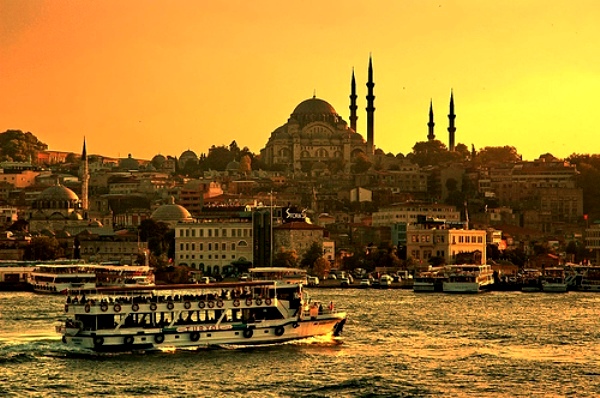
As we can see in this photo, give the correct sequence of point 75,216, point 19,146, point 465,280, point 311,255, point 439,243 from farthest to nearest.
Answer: point 19,146, point 75,216, point 439,243, point 311,255, point 465,280

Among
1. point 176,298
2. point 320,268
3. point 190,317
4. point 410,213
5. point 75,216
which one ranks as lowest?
point 190,317

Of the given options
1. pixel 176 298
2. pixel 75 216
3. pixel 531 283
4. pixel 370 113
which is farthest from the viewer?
pixel 370 113

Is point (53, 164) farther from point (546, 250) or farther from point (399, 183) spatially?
point (546, 250)

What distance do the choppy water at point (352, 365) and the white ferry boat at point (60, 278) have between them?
22.4 m

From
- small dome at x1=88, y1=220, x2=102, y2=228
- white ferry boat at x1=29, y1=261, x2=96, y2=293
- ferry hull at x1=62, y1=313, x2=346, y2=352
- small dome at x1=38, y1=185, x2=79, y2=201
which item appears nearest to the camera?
ferry hull at x1=62, y1=313, x2=346, y2=352

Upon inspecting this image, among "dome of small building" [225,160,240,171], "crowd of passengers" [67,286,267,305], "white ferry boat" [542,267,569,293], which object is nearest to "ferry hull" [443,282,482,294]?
"white ferry boat" [542,267,569,293]

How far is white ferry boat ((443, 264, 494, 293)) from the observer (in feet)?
237

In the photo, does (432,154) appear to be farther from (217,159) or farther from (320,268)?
(320,268)

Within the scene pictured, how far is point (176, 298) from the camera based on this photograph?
129ft

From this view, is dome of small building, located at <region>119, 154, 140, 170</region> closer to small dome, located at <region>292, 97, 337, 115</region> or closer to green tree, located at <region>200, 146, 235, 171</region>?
green tree, located at <region>200, 146, 235, 171</region>

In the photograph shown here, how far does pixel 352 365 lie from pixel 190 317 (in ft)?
16.4

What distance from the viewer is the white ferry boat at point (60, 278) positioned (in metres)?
71.6

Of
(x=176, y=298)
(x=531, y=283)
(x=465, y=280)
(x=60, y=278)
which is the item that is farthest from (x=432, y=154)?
(x=176, y=298)

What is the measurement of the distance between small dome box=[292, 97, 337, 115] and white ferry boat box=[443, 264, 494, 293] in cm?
7946
